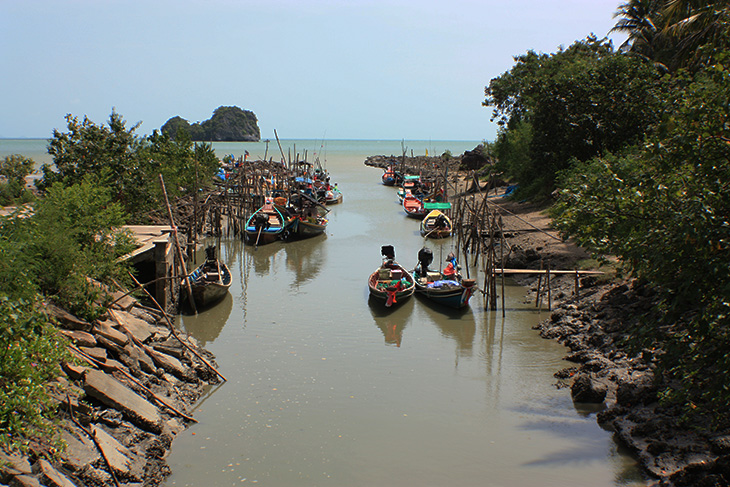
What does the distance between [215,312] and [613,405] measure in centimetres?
1155

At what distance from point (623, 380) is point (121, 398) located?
9884mm

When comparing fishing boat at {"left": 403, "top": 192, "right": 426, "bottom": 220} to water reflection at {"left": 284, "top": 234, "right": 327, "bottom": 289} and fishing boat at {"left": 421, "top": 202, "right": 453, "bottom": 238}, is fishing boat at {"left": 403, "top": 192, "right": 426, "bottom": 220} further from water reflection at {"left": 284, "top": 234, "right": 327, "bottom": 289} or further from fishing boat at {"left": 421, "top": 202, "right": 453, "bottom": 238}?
water reflection at {"left": 284, "top": 234, "right": 327, "bottom": 289}

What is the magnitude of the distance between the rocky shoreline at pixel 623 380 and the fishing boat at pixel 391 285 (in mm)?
4241

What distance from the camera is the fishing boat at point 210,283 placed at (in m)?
17.5

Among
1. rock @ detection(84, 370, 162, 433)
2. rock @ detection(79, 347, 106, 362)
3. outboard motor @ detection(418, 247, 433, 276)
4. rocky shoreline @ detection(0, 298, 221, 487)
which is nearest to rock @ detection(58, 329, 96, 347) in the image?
rocky shoreline @ detection(0, 298, 221, 487)

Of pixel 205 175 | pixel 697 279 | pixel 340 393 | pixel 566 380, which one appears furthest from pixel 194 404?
pixel 205 175

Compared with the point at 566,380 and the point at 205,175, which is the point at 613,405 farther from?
the point at 205,175

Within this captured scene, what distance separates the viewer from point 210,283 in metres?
17.5

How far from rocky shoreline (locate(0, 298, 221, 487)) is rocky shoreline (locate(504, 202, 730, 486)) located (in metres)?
7.82

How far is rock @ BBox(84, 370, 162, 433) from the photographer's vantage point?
941cm

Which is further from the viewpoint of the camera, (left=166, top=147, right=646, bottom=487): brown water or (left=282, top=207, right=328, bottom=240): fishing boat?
(left=282, top=207, right=328, bottom=240): fishing boat

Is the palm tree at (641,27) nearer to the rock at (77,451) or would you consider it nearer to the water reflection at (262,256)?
the water reflection at (262,256)

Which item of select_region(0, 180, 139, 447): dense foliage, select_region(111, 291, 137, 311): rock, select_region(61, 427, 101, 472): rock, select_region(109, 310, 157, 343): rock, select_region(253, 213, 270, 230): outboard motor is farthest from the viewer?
select_region(253, 213, 270, 230): outboard motor

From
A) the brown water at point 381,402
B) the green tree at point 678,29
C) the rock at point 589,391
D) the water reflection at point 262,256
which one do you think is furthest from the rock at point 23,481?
the water reflection at point 262,256
